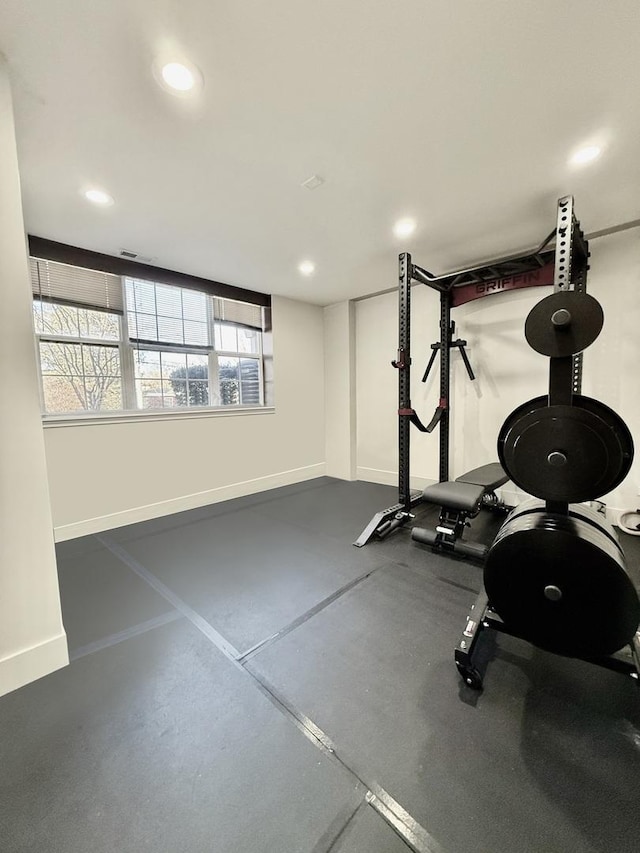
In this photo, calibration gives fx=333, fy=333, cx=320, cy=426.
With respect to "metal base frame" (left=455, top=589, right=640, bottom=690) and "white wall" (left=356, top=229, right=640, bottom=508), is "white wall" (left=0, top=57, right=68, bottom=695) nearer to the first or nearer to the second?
"metal base frame" (left=455, top=589, right=640, bottom=690)

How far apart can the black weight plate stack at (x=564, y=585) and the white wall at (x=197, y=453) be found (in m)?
3.32

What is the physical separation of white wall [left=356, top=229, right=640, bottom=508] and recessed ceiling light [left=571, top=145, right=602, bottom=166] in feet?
4.62

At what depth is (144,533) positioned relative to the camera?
3168 mm

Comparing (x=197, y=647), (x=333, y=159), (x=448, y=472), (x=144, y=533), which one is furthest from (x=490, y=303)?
(x=144, y=533)

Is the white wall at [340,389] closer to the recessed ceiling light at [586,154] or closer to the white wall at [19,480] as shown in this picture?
the recessed ceiling light at [586,154]

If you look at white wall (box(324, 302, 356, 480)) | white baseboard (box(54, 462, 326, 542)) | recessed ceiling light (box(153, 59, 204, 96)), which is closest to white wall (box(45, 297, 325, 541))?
white baseboard (box(54, 462, 326, 542))

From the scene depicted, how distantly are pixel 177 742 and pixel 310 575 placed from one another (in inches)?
48.0

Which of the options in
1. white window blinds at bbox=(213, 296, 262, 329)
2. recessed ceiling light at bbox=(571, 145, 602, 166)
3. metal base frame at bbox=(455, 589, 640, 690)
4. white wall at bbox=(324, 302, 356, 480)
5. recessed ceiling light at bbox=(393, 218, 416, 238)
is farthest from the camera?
white wall at bbox=(324, 302, 356, 480)

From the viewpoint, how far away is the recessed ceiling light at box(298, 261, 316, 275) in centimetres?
348

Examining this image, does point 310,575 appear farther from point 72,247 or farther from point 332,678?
point 72,247

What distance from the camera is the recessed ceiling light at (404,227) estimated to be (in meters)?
2.68

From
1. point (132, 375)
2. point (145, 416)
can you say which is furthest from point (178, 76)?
point (145, 416)

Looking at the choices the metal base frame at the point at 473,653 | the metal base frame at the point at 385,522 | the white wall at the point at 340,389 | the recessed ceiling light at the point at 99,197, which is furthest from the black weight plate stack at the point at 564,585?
the white wall at the point at 340,389

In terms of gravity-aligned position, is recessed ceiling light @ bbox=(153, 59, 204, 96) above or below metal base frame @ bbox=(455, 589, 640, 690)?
above
